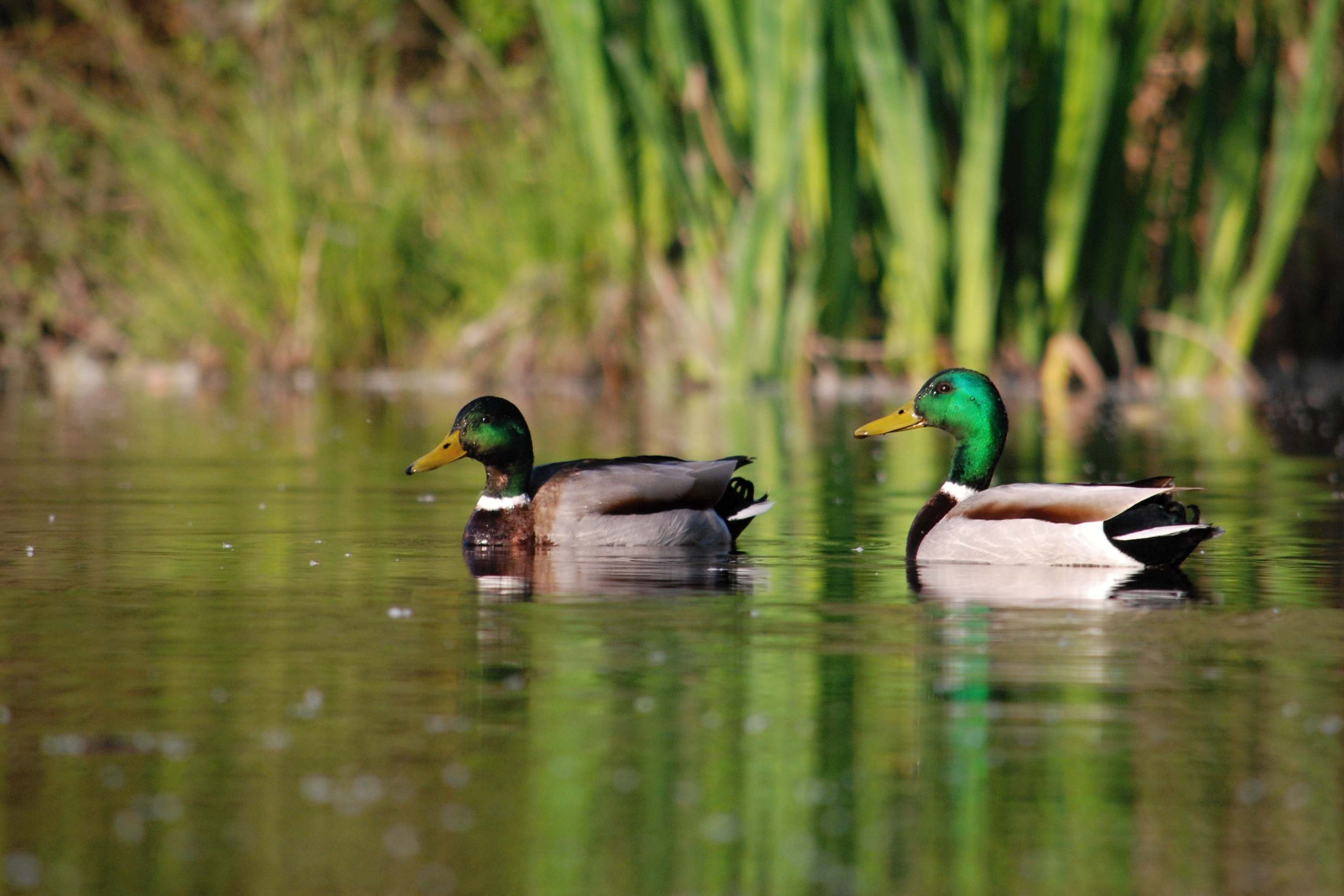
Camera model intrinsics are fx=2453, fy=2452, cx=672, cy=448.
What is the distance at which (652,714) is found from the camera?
5.53 metres

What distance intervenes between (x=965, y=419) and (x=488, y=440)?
184cm

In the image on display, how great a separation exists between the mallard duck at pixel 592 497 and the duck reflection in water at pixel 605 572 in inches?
2.9

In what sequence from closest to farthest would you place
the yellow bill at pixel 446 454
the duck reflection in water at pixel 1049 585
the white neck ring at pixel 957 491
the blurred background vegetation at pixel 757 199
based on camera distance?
the duck reflection in water at pixel 1049 585, the white neck ring at pixel 957 491, the yellow bill at pixel 446 454, the blurred background vegetation at pixel 757 199

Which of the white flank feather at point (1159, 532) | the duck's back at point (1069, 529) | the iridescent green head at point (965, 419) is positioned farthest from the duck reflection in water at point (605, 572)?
the white flank feather at point (1159, 532)

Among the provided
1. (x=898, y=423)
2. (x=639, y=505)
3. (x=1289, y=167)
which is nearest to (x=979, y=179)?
(x=1289, y=167)

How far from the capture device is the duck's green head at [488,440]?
9.48 m

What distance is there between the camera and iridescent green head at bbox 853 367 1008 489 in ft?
30.2

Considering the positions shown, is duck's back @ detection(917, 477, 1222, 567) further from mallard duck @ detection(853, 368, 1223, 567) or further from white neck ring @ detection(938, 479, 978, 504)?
white neck ring @ detection(938, 479, 978, 504)

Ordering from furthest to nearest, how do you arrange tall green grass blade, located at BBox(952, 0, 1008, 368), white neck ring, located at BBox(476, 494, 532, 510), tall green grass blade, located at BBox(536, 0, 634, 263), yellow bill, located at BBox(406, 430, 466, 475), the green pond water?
1. tall green grass blade, located at BBox(536, 0, 634, 263)
2. tall green grass blade, located at BBox(952, 0, 1008, 368)
3. yellow bill, located at BBox(406, 430, 466, 475)
4. white neck ring, located at BBox(476, 494, 532, 510)
5. the green pond water

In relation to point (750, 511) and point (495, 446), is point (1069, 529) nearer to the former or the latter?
point (750, 511)

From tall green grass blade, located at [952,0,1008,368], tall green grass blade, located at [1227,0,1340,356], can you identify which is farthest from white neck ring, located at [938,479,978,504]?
tall green grass blade, located at [1227,0,1340,356]

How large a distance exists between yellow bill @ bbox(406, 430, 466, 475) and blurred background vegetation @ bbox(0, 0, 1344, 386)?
30.3ft

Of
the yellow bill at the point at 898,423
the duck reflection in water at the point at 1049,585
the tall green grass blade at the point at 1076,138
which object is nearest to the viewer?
the duck reflection in water at the point at 1049,585

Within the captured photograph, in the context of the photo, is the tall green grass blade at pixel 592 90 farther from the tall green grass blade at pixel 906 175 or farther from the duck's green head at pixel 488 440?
the duck's green head at pixel 488 440
